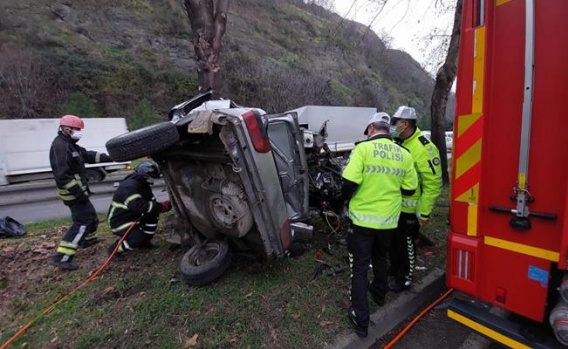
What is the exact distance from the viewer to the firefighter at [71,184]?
4098 mm

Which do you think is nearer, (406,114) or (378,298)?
(378,298)

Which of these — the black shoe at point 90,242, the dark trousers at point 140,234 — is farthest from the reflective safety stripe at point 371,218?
the black shoe at point 90,242

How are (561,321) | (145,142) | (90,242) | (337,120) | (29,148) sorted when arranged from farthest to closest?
(29,148)
(337,120)
(90,242)
(145,142)
(561,321)

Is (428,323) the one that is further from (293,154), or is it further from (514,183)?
(293,154)

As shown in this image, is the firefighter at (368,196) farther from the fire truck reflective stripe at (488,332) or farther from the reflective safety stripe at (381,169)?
the fire truck reflective stripe at (488,332)

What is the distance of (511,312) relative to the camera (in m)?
2.24

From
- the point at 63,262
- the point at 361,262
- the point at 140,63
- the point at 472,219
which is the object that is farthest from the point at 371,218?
the point at 140,63

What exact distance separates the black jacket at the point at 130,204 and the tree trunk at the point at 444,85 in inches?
250

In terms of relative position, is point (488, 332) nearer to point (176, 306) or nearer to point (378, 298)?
point (378, 298)

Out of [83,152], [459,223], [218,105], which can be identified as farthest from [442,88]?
[83,152]

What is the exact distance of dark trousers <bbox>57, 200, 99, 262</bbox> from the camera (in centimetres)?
411

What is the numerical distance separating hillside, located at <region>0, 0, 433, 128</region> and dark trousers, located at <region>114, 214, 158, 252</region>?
10.4 meters

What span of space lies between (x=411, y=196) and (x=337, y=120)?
29.1 ft

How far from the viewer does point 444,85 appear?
7555mm
